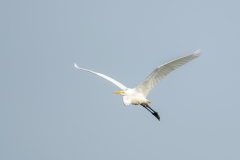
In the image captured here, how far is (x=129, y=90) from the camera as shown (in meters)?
20.5

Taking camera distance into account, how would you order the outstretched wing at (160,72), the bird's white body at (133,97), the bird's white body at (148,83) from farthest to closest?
the bird's white body at (133,97) → the bird's white body at (148,83) → the outstretched wing at (160,72)

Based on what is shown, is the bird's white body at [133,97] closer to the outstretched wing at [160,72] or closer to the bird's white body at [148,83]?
the bird's white body at [148,83]

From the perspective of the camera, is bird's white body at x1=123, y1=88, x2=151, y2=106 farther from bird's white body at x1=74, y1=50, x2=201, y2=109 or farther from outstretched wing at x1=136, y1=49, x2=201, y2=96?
outstretched wing at x1=136, y1=49, x2=201, y2=96

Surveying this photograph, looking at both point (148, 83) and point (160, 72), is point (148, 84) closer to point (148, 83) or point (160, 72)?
point (148, 83)

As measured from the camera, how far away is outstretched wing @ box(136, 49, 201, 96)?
1848 centimetres

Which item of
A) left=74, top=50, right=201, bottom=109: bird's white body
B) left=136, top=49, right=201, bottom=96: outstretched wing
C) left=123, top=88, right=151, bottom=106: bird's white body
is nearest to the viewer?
left=136, top=49, right=201, bottom=96: outstretched wing

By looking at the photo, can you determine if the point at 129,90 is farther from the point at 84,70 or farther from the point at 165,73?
the point at 84,70

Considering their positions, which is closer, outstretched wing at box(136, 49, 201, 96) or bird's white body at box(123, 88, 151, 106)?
outstretched wing at box(136, 49, 201, 96)

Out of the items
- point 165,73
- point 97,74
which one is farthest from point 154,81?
point 97,74

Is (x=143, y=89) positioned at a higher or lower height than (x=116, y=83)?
lower

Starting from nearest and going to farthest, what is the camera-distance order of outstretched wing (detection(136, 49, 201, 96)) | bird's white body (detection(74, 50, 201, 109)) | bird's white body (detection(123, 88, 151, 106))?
outstretched wing (detection(136, 49, 201, 96)) < bird's white body (detection(74, 50, 201, 109)) < bird's white body (detection(123, 88, 151, 106))

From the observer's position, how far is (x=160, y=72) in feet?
63.4

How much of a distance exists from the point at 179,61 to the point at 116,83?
4.28 m

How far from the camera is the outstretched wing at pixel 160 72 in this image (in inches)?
728
